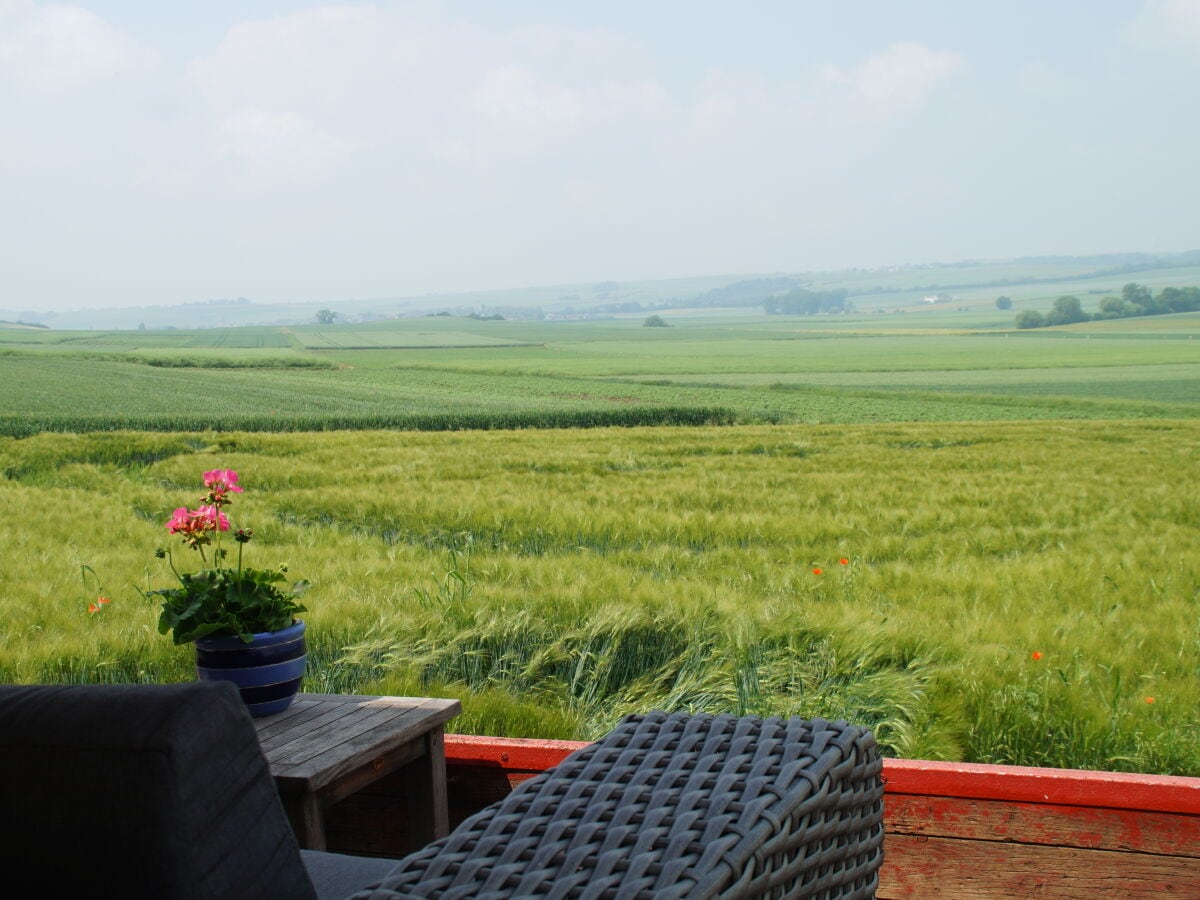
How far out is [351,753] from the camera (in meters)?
1.50

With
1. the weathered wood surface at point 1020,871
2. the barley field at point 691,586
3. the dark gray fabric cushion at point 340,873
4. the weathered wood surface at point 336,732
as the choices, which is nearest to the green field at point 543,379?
the barley field at point 691,586

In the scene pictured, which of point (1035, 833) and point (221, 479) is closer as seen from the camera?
point (1035, 833)

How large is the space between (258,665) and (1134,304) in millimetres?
13571

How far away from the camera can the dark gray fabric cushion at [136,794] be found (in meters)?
0.74

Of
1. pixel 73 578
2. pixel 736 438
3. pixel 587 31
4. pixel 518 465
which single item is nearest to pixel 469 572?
pixel 73 578

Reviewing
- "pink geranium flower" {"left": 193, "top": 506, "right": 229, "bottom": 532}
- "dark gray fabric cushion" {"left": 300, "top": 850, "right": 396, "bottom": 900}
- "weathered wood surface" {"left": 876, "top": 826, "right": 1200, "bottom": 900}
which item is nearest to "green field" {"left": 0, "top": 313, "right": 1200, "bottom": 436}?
"pink geranium flower" {"left": 193, "top": 506, "right": 229, "bottom": 532}

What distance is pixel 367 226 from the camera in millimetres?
7719

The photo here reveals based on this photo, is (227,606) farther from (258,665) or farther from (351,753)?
(351,753)

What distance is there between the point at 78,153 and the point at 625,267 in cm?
985

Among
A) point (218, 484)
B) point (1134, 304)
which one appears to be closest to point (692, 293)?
point (1134, 304)

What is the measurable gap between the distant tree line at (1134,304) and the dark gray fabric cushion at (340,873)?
12230 mm

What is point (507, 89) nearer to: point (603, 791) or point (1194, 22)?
point (1194, 22)

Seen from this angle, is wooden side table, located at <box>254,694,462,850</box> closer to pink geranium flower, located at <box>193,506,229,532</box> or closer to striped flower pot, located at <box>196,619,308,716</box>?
striped flower pot, located at <box>196,619,308,716</box>

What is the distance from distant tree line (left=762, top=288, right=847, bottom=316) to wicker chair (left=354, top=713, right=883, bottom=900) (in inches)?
1449
